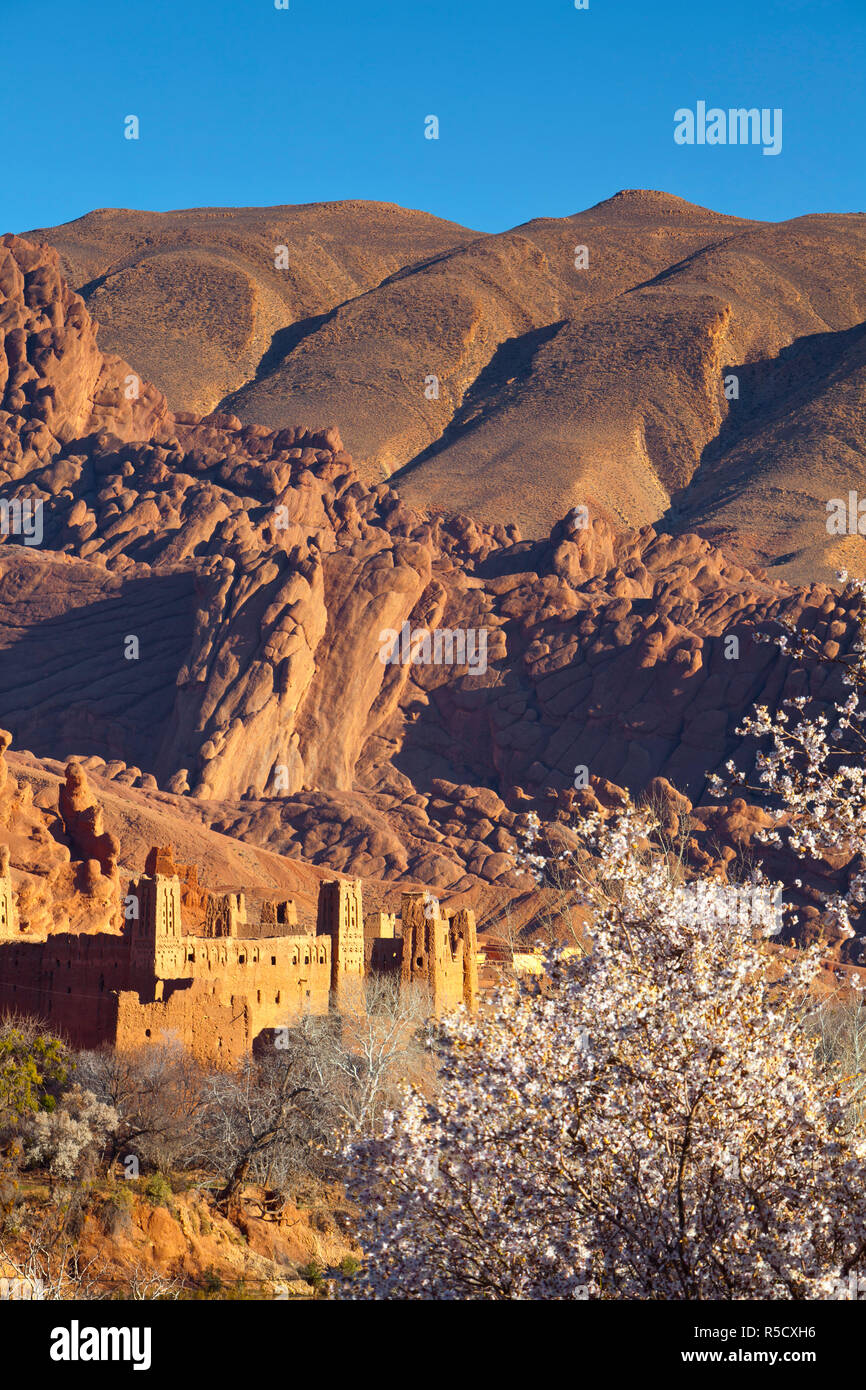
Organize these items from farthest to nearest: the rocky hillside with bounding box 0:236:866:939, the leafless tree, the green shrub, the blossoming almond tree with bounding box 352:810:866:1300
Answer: the rocky hillside with bounding box 0:236:866:939
the leafless tree
the green shrub
the blossoming almond tree with bounding box 352:810:866:1300

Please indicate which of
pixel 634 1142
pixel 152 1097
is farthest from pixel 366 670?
pixel 634 1142

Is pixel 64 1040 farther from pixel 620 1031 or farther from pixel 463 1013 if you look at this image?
pixel 620 1031

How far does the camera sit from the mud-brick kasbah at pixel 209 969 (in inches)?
1732

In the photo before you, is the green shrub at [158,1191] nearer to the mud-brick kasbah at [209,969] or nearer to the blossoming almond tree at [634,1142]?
the mud-brick kasbah at [209,969]

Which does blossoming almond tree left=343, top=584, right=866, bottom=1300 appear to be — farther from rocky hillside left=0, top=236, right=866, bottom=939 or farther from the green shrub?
rocky hillside left=0, top=236, right=866, bottom=939

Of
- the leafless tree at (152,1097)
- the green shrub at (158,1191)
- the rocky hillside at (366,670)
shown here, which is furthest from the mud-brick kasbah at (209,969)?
the rocky hillside at (366,670)

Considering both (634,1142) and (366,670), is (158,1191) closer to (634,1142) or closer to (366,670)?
(634,1142)

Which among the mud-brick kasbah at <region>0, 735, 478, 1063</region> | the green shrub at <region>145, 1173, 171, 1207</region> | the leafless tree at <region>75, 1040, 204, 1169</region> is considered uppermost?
the mud-brick kasbah at <region>0, 735, 478, 1063</region>

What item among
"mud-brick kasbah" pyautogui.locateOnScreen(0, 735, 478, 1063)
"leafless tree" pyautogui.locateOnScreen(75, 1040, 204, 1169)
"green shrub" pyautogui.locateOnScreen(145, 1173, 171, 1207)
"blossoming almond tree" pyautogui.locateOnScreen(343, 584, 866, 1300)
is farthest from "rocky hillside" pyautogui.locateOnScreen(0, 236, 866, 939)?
"blossoming almond tree" pyautogui.locateOnScreen(343, 584, 866, 1300)

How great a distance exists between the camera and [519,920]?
86.1 meters

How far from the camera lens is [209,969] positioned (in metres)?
46.7

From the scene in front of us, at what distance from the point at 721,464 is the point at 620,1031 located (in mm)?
179196

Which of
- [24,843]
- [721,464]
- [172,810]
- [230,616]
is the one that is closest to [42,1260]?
[24,843]

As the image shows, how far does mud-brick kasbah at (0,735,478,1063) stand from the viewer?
1732 inches
